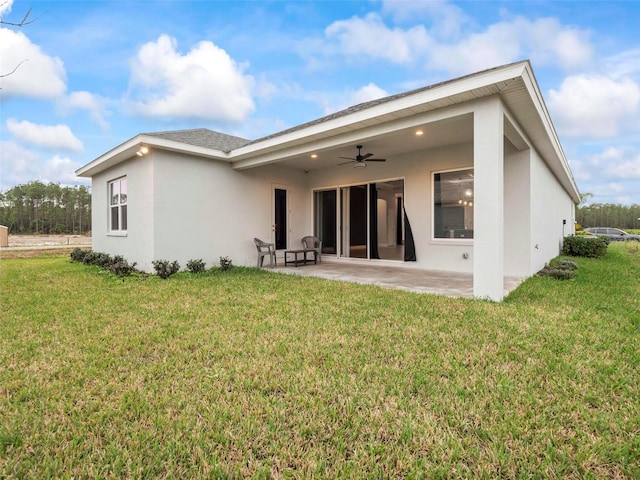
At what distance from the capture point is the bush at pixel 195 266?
23.5 feet

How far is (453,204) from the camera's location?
7.40m

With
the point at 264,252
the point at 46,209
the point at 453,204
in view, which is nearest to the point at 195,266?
the point at 264,252

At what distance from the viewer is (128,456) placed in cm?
152

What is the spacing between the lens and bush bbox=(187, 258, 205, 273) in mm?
7160

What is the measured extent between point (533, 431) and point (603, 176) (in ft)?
196

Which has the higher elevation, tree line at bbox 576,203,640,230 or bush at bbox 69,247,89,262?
tree line at bbox 576,203,640,230

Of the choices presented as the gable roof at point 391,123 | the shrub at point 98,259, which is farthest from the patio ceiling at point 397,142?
the shrub at point 98,259

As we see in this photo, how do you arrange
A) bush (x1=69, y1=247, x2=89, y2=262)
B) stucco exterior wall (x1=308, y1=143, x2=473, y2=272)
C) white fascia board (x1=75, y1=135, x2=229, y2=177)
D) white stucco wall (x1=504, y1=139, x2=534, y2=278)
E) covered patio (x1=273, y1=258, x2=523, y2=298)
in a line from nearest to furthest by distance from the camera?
covered patio (x1=273, y1=258, x2=523, y2=298) < white stucco wall (x1=504, y1=139, x2=534, y2=278) < white fascia board (x1=75, y1=135, x2=229, y2=177) < stucco exterior wall (x1=308, y1=143, x2=473, y2=272) < bush (x1=69, y1=247, x2=89, y2=262)

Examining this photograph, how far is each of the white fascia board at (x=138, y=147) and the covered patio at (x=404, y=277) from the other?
10.9 ft

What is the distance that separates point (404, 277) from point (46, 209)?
4302 centimetres

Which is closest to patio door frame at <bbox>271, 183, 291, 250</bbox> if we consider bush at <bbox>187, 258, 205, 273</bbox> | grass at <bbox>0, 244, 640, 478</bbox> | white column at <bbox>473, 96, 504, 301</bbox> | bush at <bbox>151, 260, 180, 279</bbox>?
bush at <bbox>187, 258, 205, 273</bbox>

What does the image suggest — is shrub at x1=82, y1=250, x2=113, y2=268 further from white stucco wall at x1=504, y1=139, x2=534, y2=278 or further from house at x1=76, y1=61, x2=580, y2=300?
white stucco wall at x1=504, y1=139, x2=534, y2=278

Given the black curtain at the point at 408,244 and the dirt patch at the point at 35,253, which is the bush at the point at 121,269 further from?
the dirt patch at the point at 35,253

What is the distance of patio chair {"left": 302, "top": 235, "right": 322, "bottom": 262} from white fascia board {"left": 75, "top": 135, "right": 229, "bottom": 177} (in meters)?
3.34
